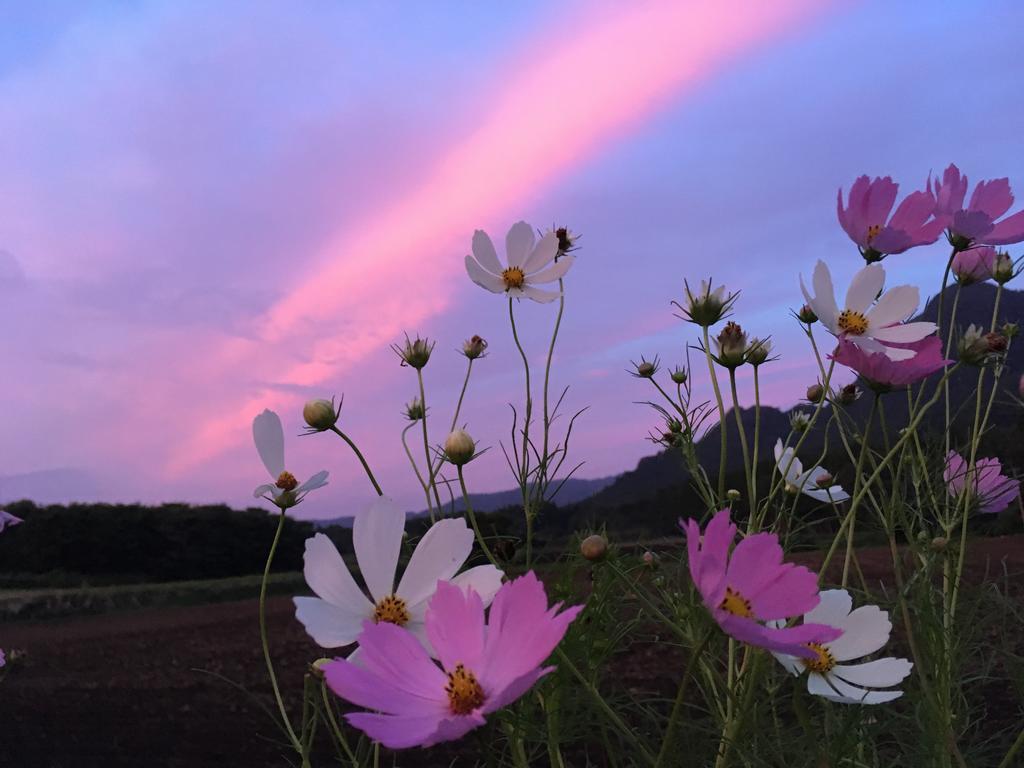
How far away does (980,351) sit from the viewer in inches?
36.2

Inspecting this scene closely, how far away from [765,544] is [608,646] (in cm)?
33


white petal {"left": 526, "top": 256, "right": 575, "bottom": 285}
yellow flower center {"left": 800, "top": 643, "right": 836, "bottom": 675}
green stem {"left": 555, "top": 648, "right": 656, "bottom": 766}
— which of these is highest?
white petal {"left": 526, "top": 256, "right": 575, "bottom": 285}

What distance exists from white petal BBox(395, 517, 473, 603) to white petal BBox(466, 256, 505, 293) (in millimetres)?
695

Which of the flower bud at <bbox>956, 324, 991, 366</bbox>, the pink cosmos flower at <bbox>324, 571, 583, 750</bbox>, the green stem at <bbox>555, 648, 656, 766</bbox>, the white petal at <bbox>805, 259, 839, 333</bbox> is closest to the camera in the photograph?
the pink cosmos flower at <bbox>324, 571, 583, 750</bbox>

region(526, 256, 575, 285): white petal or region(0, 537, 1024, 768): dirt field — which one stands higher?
region(526, 256, 575, 285): white petal

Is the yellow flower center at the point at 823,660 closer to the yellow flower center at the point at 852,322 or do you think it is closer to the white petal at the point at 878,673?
the white petal at the point at 878,673

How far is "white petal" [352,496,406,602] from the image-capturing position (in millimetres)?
573

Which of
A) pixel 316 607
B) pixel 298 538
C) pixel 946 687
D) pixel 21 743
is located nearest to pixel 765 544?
pixel 316 607

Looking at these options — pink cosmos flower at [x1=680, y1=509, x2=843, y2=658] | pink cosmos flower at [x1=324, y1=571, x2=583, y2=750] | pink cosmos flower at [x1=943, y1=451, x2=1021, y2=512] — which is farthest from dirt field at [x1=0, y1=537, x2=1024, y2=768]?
pink cosmos flower at [x1=324, y1=571, x2=583, y2=750]

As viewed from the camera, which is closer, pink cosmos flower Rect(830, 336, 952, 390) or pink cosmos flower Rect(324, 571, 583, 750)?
pink cosmos flower Rect(324, 571, 583, 750)

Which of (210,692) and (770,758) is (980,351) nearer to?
(770,758)

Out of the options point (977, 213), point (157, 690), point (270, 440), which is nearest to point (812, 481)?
point (977, 213)

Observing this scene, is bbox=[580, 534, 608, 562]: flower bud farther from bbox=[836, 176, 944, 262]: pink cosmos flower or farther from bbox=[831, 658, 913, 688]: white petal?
bbox=[836, 176, 944, 262]: pink cosmos flower

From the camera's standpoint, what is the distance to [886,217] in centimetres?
87
